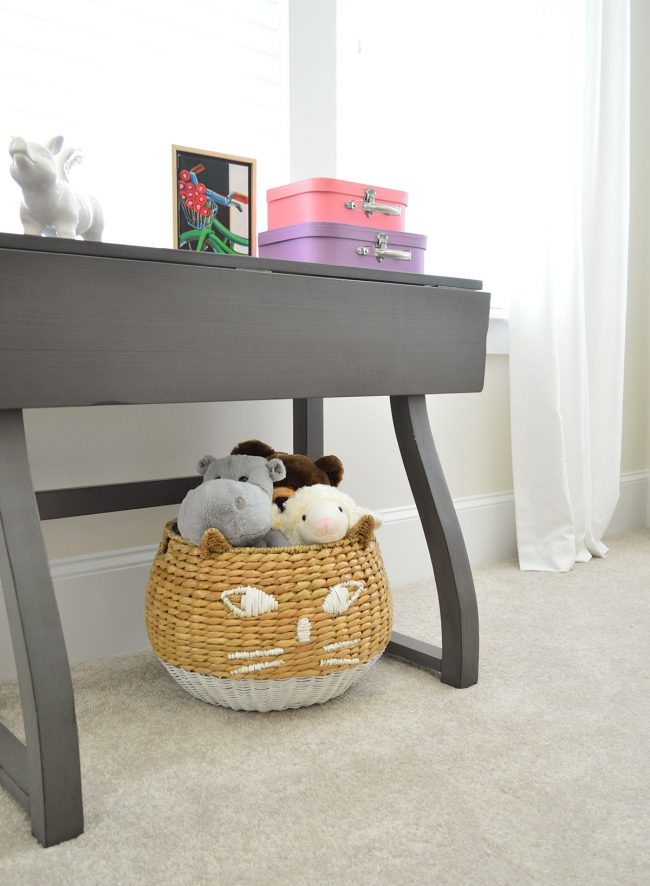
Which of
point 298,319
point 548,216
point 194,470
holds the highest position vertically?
point 548,216

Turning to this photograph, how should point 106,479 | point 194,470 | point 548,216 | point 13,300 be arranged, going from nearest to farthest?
point 13,300, point 106,479, point 194,470, point 548,216

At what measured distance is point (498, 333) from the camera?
2.13 m

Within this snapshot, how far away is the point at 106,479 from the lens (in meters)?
Result: 1.50

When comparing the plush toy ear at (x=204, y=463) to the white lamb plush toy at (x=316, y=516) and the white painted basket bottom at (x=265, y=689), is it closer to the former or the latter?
the white lamb plush toy at (x=316, y=516)

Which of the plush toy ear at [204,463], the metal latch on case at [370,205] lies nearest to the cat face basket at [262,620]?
the plush toy ear at [204,463]

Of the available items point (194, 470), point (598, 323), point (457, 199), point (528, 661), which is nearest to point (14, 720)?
point (194, 470)

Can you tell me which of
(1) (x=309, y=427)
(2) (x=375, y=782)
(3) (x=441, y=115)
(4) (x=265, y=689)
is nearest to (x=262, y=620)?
(4) (x=265, y=689)

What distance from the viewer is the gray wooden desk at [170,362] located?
91cm

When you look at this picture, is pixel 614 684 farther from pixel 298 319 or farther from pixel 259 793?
pixel 298 319

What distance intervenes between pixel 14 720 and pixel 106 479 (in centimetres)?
45

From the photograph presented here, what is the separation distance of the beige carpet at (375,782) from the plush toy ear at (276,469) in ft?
1.19

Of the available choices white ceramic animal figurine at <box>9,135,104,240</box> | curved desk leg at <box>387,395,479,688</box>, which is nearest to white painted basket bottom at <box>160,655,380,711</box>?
curved desk leg at <box>387,395,479,688</box>

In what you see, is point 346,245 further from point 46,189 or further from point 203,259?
point 46,189

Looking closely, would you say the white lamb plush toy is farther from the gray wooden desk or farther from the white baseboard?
the white baseboard
